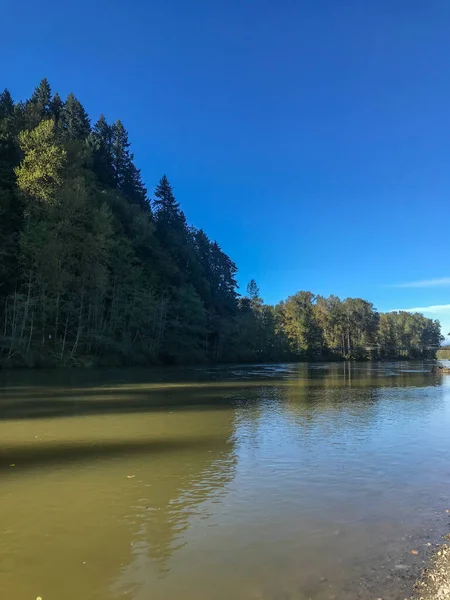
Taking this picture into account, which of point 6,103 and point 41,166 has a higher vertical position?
point 6,103

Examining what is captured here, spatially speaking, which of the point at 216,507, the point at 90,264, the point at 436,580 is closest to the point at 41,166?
the point at 90,264

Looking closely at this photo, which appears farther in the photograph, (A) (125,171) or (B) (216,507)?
(A) (125,171)

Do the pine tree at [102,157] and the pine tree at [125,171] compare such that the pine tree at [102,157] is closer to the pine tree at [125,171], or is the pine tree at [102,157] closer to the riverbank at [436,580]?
the pine tree at [125,171]

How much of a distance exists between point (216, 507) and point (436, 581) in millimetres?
3606

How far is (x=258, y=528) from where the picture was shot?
6629 mm

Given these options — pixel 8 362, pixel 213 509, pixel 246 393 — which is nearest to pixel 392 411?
pixel 246 393

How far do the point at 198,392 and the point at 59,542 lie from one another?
71.7 feet

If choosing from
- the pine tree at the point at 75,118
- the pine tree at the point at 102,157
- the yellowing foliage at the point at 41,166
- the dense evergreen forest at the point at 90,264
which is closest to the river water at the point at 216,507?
the dense evergreen forest at the point at 90,264

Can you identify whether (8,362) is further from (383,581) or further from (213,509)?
(383,581)

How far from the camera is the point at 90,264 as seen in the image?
168 feet

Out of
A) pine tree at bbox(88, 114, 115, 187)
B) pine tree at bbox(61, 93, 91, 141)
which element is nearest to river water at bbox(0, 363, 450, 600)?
pine tree at bbox(88, 114, 115, 187)

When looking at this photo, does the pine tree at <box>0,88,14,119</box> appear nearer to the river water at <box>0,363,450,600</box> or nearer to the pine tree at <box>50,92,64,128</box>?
the pine tree at <box>50,92,64,128</box>

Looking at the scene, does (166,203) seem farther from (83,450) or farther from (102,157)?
(83,450)

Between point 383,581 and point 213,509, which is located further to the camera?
point 213,509
